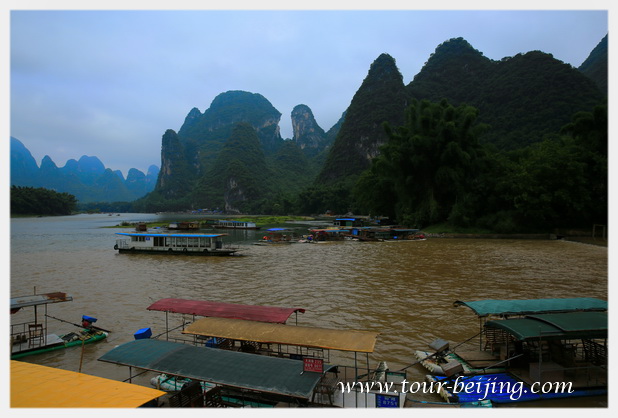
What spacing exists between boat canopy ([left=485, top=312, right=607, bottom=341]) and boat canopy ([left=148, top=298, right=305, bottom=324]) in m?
6.15

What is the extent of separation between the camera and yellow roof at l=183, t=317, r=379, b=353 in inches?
326

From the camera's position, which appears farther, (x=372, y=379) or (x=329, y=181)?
(x=329, y=181)

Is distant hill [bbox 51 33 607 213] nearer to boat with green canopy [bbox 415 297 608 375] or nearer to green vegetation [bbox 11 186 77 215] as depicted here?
boat with green canopy [bbox 415 297 608 375]

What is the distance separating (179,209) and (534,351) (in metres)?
200

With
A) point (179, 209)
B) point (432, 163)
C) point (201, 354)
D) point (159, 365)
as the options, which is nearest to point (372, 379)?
point (201, 354)

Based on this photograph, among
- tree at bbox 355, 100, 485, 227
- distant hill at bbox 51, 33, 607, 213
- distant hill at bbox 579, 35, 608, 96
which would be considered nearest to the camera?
tree at bbox 355, 100, 485, 227

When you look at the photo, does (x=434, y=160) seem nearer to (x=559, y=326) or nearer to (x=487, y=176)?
(x=487, y=176)

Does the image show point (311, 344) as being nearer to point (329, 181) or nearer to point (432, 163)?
point (432, 163)

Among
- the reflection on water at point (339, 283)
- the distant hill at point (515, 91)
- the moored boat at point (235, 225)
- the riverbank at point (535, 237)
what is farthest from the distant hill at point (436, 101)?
the reflection on water at point (339, 283)

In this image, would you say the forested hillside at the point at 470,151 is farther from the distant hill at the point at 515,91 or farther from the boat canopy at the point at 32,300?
the boat canopy at the point at 32,300

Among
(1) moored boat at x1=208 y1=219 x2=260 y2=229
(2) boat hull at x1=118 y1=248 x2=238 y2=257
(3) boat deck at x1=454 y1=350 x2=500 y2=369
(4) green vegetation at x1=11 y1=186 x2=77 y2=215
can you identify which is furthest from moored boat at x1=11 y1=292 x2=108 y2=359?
(4) green vegetation at x1=11 y1=186 x2=77 y2=215

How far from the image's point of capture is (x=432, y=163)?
5181 centimetres

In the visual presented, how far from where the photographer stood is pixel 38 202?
390ft

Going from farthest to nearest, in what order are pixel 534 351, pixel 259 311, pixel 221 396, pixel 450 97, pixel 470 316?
pixel 450 97 < pixel 470 316 < pixel 259 311 < pixel 534 351 < pixel 221 396
